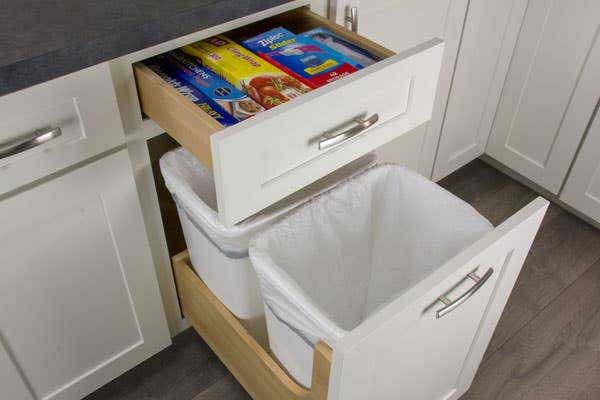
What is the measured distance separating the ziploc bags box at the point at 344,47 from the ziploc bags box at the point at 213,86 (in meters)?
0.17

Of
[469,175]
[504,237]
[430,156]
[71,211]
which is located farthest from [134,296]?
[469,175]

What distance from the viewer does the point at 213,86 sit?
2.70 ft

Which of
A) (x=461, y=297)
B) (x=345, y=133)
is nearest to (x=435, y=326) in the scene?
(x=461, y=297)

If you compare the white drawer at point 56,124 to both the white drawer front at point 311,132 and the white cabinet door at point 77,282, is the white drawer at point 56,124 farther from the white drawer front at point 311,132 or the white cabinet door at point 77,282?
the white drawer front at point 311,132

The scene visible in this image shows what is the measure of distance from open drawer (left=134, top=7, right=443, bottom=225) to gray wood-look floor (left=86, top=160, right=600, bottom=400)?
63 cm

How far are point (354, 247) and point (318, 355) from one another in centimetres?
36

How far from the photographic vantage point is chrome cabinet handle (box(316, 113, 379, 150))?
2.49ft

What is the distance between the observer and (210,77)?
844 millimetres

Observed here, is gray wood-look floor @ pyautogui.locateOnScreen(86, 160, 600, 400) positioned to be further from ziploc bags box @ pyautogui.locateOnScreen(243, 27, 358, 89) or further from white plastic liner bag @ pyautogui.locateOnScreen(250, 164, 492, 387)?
ziploc bags box @ pyautogui.locateOnScreen(243, 27, 358, 89)

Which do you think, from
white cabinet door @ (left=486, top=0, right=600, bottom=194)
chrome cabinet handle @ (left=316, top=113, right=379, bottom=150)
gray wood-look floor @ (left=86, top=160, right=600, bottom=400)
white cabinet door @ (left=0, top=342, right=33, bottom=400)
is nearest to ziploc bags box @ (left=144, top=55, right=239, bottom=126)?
chrome cabinet handle @ (left=316, top=113, right=379, bottom=150)

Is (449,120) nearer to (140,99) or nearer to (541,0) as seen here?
(541,0)

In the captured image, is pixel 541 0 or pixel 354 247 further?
pixel 541 0

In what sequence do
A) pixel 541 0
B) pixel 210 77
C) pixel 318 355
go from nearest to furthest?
pixel 318 355 < pixel 210 77 < pixel 541 0

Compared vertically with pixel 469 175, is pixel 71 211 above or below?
above
